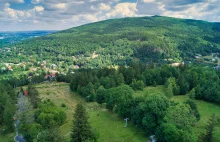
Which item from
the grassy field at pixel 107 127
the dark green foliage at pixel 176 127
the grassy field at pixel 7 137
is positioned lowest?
the grassy field at pixel 7 137

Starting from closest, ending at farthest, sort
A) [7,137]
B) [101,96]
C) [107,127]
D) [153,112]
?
[153,112] < [107,127] < [7,137] < [101,96]

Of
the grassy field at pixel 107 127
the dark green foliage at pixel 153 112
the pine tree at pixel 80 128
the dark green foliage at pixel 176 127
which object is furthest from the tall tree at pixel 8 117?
the dark green foliage at pixel 176 127

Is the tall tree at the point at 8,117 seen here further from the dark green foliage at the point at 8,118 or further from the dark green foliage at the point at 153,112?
the dark green foliage at the point at 153,112

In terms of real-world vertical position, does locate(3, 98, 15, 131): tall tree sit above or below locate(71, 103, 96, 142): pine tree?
below

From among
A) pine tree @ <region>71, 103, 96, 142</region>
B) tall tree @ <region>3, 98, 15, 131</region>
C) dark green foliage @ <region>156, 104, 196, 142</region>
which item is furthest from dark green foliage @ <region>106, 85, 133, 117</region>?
tall tree @ <region>3, 98, 15, 131</region>

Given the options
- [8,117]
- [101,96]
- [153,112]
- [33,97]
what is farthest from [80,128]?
[33,97]

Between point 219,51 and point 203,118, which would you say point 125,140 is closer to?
point 203,118

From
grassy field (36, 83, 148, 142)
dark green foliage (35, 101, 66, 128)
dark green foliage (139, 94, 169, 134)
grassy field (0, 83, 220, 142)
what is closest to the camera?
dark green foliage (139, 94, 169, 134)

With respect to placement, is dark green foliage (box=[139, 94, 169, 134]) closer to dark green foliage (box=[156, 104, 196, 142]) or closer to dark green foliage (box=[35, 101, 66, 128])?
dark green foliage (box=[156, 104, 196, 142])

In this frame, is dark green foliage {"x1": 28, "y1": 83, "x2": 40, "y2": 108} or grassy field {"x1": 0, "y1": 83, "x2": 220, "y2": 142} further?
dark green foliage {"x1": 28, "y1": 83, "x2": 40, "y2": 108}

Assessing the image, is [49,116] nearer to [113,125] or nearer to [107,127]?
[107,127]

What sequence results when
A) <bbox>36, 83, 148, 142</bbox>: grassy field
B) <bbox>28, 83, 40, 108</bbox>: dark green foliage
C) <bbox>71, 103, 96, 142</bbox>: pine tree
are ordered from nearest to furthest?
<bbox>71, 103, 96, 142</bbox>: pine tree
<bbox>36, 83, 148, 142</bbox>: grassy field
<bbox>28, 83, 40, 108</bbox>: dark green foliage
